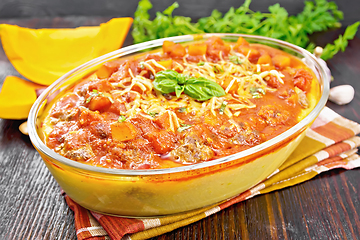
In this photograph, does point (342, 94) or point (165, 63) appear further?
point (342, 94)

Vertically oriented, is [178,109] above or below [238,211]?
above

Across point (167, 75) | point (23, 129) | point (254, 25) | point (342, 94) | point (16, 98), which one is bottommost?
point (23, 129)

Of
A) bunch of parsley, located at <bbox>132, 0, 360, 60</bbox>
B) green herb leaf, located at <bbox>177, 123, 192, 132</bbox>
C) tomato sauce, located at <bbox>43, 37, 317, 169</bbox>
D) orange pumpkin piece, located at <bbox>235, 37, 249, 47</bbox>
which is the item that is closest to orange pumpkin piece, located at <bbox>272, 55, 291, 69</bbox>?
tomato sauce, located at <bbox>43, 37, 317, 169</bbox>

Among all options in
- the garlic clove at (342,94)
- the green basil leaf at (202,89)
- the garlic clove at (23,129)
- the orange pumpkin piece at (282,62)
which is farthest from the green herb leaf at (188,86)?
the garlic clove at (342,94)

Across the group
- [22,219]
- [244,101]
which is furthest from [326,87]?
[22,219]

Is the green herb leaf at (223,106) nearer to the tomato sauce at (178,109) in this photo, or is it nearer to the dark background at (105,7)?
the tomato sauce at (178,109)

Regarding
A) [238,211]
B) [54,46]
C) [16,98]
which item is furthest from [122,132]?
[54,46]

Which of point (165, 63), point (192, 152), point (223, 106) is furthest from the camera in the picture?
point (165, 63)

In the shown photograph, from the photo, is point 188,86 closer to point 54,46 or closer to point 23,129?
point 23,129

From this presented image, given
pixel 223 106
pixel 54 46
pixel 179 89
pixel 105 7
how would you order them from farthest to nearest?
pixel 105 7 < pixel 54 46 < pixel 179 89 < pixel 223 106
